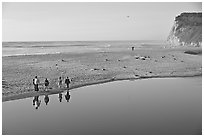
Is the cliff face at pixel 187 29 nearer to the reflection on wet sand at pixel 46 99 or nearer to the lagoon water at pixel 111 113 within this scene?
the lagoon water at pixel 111 113

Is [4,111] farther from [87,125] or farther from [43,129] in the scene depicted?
[87,125]

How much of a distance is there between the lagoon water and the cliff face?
111 meters

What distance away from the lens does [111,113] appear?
17.1 metres

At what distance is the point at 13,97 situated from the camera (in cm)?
2147

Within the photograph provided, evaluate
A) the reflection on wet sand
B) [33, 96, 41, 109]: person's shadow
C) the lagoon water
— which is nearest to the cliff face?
the lagoon water

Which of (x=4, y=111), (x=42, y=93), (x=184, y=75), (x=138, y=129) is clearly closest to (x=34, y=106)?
(x=4, y=111)

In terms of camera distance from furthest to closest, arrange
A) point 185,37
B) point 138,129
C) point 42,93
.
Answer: point 185,37
point 42,93
point 138,129

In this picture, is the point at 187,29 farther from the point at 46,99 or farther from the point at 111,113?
the point at 111,113

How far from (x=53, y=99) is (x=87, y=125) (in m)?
7.42

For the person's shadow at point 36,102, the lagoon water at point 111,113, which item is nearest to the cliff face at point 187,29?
the lagoon water at point 111,113

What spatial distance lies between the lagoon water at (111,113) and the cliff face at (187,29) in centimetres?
11134

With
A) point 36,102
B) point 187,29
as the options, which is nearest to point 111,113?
point 36,102

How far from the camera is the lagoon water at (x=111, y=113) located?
14.2 meters

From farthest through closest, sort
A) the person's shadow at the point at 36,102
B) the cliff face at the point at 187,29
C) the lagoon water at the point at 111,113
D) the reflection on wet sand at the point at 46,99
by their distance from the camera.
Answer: the cliff face at the point at 187,29 → the reflection on wet sand at the point at 46,99 → the person's shadow at the point at 36,102 → the lagoon water at the point at 111,113
